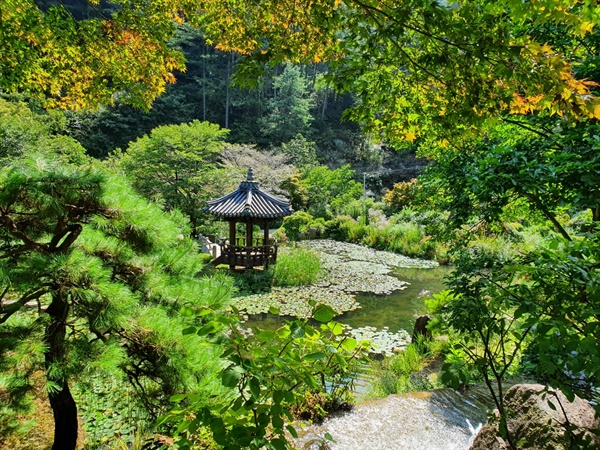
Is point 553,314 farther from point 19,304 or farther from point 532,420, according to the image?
point 19,304

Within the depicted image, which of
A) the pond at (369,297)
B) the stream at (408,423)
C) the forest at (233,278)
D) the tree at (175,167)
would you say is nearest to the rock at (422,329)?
the pond at (369,297)

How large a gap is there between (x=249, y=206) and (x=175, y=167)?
10.5 feet

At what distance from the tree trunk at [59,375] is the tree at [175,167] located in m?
8.79

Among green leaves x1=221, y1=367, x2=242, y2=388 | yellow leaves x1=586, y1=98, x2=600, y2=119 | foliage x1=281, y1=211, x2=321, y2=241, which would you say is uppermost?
yellow leaves x1=586, y1=98, x2=600, y2=119

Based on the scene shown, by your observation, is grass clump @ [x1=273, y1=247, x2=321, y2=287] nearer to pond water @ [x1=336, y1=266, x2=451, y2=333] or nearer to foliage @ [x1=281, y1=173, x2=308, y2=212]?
pond water @ [x1=336, y1=266, x2=451, y2=333]

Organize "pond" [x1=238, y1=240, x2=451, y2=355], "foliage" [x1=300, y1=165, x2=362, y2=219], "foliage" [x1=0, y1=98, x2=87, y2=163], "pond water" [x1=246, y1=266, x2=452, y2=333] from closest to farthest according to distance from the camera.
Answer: "pond" [x1=238, y1=240, x2=451, y2=355]
"pond water" [x1=246, y1=266, x2=452, y2=333]
"foliage" [x1=0, y1=98, x2=87, y2=163]
"foliage" [x1=300, y1=165, x2=362, y2=219]

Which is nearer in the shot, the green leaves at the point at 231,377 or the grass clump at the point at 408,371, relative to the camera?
the green leaves at the point at 231,377

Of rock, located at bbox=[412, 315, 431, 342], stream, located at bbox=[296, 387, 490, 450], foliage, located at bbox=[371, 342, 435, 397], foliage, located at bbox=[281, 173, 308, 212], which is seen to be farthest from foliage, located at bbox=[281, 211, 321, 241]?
stream, located at bbox=[296, 387, 490, 450]

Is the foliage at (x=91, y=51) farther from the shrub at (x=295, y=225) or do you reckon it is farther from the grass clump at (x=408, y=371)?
the shrub at (x=295, y=225)

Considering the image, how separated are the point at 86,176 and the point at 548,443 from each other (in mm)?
2548

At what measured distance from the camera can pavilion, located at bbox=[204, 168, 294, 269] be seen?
888 cm

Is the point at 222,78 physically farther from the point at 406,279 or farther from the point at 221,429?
the point at 221,429

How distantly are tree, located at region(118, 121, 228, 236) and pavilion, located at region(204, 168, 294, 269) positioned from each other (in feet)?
5.42

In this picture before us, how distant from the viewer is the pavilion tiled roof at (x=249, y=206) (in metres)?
9.00
